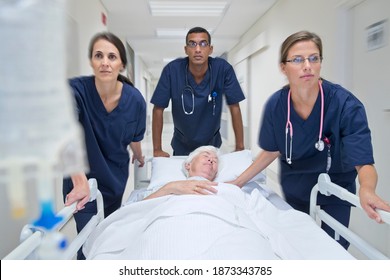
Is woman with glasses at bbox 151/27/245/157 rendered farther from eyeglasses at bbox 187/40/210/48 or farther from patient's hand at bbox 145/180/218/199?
patient's hand at bbox 145/180/218/199

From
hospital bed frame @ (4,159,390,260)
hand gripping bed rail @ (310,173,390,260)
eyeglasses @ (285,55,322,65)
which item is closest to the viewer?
hospital bed frame @ (4,159,390,260)

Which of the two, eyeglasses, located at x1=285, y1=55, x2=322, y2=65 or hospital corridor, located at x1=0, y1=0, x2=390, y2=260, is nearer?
hospital corridor, located at x1=0, y1=0, x2=390, y2=260

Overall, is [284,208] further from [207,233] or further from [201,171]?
[207,233]

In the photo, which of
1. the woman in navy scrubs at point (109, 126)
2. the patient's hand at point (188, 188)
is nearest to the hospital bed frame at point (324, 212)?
the woman in navy scrubs at point (109, 126)

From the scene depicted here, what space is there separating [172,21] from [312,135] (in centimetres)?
126

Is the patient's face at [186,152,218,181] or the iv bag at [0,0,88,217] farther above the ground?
the iv bag at [0,0,88,217]

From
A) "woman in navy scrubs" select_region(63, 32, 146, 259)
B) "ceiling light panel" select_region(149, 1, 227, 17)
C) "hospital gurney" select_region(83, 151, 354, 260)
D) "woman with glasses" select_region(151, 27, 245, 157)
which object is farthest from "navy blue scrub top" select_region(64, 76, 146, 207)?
"ceiling light panel" select_region(149, 1, 227, 17)

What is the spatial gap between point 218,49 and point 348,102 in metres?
1.64

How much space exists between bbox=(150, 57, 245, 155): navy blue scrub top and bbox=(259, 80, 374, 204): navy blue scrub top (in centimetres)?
47

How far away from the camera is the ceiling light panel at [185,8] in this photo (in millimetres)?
1879

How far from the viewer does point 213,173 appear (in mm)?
1394

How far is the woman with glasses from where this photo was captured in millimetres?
1706

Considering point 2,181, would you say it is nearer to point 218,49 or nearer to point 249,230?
point 249,230

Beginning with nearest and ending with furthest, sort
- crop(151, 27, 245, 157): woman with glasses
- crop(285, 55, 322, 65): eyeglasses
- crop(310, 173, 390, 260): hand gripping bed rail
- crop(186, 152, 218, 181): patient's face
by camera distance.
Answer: crop(310, 173, 390, 260): hand gripping bed rail, crop(285, 55, 322, 65): eyeglasses, crop(186, 152, 218, 181): patient's face, crop(151, 27, 245, 157): woman with glasses
